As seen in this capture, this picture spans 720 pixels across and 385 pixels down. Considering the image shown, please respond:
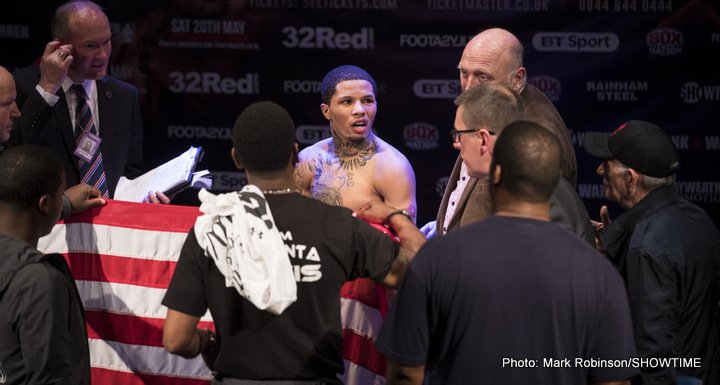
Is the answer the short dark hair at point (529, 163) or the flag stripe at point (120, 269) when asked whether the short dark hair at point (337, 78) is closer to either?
the flag stripe at point (120, 269)

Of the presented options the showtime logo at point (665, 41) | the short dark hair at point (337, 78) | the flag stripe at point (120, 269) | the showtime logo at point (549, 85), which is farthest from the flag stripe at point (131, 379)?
the showtime logo at point (665, 41)

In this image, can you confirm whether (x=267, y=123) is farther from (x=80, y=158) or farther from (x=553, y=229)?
(x=80, y=158)

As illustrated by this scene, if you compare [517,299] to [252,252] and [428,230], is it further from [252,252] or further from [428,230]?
[428,230]

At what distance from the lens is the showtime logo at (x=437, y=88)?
7043 millimetres

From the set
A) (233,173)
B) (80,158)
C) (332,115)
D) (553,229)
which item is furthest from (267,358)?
(233,173)

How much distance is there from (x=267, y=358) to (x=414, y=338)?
48 centimetres

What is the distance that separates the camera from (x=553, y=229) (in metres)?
2.50

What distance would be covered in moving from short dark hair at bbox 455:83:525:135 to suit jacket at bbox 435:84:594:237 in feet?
0.42

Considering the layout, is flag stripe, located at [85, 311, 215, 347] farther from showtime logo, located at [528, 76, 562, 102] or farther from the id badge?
showtime logo, located at [528, 76, 562, 102]

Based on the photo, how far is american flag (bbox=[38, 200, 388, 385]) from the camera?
372 centimetres

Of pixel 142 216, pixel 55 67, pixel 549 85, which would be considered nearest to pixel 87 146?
pixel 55 67

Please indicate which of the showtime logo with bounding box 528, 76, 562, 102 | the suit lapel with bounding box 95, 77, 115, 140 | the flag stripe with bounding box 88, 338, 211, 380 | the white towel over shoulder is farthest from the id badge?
the showtime logo with bounding box 528, 76, 562, 102

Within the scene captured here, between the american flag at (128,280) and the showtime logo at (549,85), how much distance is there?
13.1 ft

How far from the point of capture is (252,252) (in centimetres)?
267
